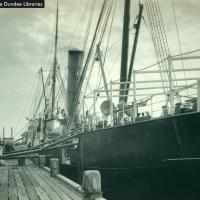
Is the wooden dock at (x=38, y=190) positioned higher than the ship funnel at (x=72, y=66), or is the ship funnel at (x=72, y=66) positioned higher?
the ship funnel at (x=72, y=66)

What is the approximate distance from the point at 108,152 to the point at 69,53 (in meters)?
17.0

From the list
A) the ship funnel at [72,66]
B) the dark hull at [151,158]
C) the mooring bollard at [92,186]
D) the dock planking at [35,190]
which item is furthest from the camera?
the ship funnel at [72,66]

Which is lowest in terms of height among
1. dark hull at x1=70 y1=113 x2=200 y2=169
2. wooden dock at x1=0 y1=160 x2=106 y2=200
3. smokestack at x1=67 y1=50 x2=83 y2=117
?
wooden dock at x1=0 y1=160 x2=106 y2=200

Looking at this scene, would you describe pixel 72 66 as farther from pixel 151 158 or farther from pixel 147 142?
pixel 151 158

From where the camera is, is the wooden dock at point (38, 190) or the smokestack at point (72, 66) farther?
the smokestack at point (72, 66)

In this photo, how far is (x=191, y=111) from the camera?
1013 centimetres

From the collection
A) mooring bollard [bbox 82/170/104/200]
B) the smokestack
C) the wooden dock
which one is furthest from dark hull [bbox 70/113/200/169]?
the smokestack

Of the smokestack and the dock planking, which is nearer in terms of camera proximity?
the dock planking

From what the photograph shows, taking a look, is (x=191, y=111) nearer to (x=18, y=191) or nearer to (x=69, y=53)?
(x=18, y=191)

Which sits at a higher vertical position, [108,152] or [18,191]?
[108,152]

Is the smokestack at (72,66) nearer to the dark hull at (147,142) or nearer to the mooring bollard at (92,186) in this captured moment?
the dark hull at (147,142)

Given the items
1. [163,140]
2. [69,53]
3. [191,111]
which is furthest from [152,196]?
[69,53]

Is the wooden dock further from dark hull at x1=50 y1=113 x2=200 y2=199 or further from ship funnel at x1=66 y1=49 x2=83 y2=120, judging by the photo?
ship funnel at x1=66 y1=49 x2=83 y2=120

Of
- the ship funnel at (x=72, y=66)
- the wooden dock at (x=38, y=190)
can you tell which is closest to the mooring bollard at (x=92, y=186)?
the wooden dock at (x=38, y=190)
